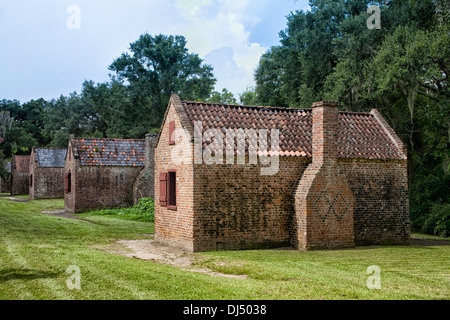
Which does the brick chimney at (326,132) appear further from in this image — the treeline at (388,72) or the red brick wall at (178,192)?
the treeline at (388,72)

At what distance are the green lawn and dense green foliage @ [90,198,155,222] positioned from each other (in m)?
10.1

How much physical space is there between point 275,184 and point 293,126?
8.81ft

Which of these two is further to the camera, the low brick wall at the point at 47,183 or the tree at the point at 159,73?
the tree at the point at 159,73

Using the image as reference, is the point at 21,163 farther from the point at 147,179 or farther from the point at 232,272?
the point at 232,272

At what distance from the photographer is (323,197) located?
49.8 ft

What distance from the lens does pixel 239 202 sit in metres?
15.0

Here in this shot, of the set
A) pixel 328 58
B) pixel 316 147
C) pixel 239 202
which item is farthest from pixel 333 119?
pixel 328 58

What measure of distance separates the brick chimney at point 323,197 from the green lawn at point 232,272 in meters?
0.70

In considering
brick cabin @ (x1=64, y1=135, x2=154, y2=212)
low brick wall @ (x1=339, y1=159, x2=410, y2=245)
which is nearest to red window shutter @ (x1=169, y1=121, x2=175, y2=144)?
low brick wall @ (x1=339, y1=159, x2=410, y2=245)

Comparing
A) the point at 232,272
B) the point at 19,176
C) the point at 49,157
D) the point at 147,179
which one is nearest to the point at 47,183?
the point at 49,157

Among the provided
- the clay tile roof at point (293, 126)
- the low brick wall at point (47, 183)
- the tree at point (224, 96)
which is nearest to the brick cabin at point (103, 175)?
the clay tile roof at point (293, 126)

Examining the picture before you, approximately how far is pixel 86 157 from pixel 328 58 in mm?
17129

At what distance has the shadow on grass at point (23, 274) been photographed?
30.0ft
